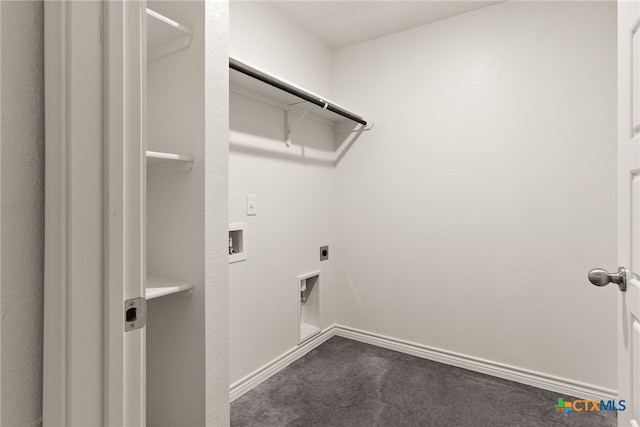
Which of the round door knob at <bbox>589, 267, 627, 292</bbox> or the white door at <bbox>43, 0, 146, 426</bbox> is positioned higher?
the white door at <bbox>43, 0, 146, 426</bbox>

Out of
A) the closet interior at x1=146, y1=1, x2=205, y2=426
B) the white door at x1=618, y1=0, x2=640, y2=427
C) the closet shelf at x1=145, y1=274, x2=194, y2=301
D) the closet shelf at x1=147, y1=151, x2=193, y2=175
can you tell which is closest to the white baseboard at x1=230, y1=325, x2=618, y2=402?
the closet interior at x1=146, y1=1, x2=205, y2=426

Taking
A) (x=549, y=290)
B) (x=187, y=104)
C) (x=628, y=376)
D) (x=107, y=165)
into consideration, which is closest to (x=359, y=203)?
(x=549, y=290)

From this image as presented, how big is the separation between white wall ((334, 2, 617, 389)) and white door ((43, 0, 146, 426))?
7.22 ft

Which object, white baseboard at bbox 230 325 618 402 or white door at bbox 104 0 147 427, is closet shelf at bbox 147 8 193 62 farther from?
white baseboard at bbox 230 325 618 402

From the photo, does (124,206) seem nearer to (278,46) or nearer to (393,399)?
(393,399)

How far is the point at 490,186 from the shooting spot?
2182mm

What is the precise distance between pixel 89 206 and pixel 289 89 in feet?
5.39

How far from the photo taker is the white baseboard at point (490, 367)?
192 cm

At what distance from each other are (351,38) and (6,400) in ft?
9.10

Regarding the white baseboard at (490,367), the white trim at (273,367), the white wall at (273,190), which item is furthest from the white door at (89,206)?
the white baseboard at (490,367)

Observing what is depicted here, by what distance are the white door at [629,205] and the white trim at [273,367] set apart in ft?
5.59

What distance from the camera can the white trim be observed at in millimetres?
1924

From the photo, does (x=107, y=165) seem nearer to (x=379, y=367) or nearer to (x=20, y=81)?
(x=20, y=81)

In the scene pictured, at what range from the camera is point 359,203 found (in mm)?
2695
